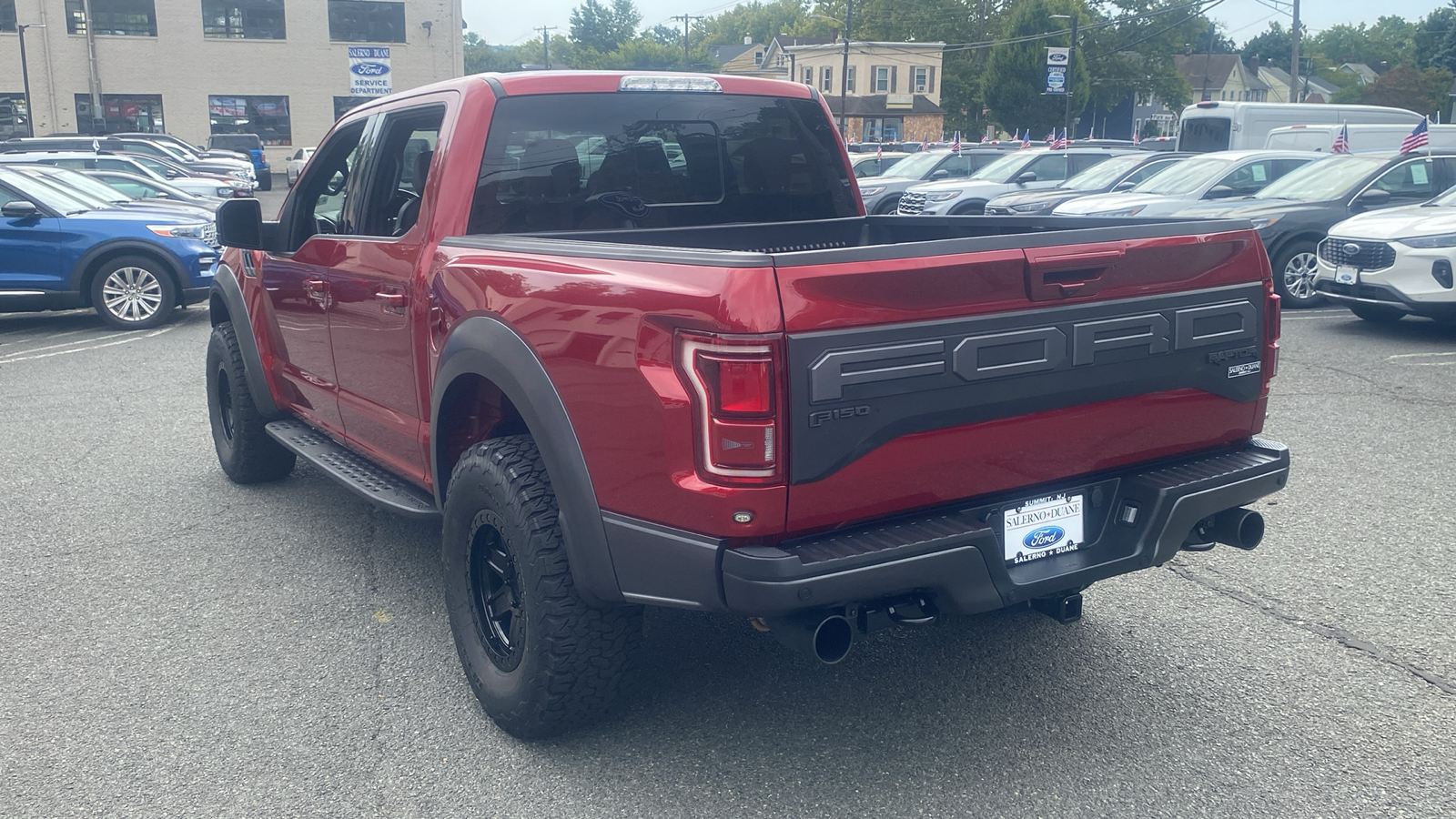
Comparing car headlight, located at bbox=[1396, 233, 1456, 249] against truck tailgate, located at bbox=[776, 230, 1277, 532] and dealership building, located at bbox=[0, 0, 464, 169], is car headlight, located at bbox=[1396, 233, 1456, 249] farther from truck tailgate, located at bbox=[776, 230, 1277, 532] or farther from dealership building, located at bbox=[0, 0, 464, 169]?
dealership building, located at bbox=[0, 0, 464, 169]

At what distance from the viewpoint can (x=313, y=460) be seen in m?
4.81

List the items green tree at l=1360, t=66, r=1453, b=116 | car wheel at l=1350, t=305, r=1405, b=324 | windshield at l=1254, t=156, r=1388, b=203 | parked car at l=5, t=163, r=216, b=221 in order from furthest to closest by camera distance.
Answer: green tree at l=1360, t=66, r=1453, b=116 → parked car at l=5, t=163, r=216, b=221 → windshield at l=1254, t=156, r=1388, b=203 → car wheel at l=1350, t=305, r=1405, b=324

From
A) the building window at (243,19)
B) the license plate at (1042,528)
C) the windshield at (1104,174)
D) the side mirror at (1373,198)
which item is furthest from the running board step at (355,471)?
the building window at (243,19)

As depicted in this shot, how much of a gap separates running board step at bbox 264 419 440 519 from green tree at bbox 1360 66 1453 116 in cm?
7727

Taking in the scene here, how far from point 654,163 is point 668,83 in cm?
29

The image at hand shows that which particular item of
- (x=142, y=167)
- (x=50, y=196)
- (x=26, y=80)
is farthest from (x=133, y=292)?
(x=26, y=80)

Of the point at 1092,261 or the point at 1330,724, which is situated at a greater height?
the point at 1092,261

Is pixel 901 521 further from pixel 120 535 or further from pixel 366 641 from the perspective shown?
pixel 120 535

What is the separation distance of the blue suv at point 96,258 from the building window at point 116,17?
38.7m

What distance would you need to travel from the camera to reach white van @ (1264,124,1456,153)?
67.8 ft

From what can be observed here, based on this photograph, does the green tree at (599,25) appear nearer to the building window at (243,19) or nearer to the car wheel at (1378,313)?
the building window at (243,19)

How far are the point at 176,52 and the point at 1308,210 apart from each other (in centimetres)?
4515

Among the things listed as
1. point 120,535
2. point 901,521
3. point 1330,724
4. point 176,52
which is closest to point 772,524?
point 901,521

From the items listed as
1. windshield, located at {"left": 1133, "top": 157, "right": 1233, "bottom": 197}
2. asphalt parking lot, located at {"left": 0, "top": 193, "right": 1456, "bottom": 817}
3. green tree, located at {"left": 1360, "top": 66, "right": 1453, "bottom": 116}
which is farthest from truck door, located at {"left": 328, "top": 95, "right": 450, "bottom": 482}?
green tree, located at {"left": 1360, "top": 66, "right": 1453, "bottom": 116}
